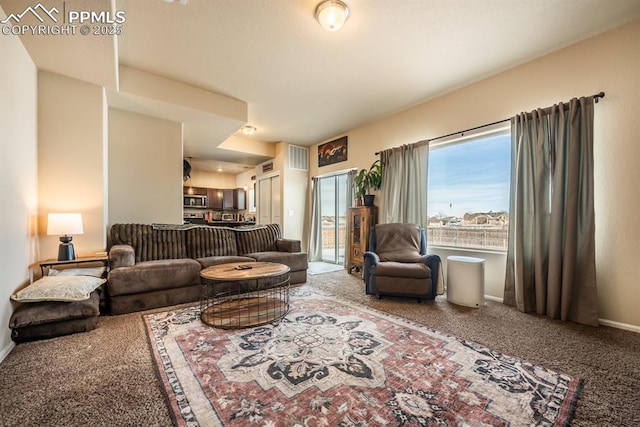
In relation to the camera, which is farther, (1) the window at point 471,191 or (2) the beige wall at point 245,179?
(2) the beige wall at point 245,179

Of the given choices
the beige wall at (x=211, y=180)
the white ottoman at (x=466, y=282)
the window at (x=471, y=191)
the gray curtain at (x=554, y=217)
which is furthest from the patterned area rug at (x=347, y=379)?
the beige wall at (x=211, y=180)

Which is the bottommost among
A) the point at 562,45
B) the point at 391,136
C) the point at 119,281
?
the point at 119,281

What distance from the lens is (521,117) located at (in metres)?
3.10

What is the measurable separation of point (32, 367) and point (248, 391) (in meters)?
1.57

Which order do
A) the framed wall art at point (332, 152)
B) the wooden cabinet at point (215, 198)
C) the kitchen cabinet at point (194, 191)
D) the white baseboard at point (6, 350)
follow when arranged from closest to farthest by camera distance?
the white baseboard at point (6, 350)
the framed wall art at point (332, 152)
the kitchen cabinet at point (194, 191)
the wooden cabinet at point (215, 198)

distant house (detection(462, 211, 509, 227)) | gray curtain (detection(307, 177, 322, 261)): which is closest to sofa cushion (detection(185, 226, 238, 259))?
gray curtain (detection(307, 177, 322, 261))

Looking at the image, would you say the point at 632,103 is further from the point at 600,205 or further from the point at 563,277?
the point at 563,277

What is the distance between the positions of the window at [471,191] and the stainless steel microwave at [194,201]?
23.4ft

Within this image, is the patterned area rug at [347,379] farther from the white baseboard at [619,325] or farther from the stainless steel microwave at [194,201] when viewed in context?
the stainless steel microwave at [194,201]

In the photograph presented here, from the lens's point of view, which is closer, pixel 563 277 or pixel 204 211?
pixel 563 277

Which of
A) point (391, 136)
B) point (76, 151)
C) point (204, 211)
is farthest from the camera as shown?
point (204, 211)

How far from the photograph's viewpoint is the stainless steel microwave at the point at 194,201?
8.24 metres

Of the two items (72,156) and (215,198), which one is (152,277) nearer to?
(72,156)

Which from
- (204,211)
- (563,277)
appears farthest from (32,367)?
(204,211)
